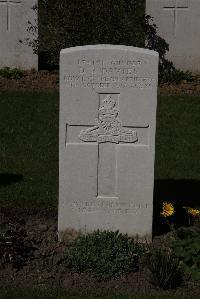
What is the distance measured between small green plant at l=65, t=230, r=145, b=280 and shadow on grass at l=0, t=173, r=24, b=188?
6.79ft

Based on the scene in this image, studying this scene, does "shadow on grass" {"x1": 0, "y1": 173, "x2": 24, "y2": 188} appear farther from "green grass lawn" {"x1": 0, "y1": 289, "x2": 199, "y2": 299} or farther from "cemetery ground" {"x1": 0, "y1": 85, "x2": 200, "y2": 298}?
"green grass lawn" {"x1": 0, "y1": 289, "x2": 199, "y2": 299}

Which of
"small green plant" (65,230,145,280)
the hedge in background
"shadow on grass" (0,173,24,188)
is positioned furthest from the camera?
the hedge in background

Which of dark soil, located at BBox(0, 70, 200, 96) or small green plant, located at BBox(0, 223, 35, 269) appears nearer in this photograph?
small green plant, located at BBox(0, 223, 35, 269)

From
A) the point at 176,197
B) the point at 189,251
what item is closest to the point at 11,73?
the point at 176,197

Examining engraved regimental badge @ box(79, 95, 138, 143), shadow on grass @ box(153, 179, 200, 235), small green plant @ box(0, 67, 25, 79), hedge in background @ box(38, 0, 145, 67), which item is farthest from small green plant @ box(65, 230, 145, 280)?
small green plant @ box(0, 67, 25, 79)

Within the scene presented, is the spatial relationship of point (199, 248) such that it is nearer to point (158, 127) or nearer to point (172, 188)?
point (172, 188)

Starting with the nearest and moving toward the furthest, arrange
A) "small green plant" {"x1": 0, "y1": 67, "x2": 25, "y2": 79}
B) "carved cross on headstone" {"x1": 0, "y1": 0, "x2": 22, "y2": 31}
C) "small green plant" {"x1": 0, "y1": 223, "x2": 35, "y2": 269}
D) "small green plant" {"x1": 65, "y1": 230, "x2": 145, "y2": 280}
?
"small green plant" {"x1": 65, "y1": 230, "x2": 145, "y2": 280}, "small green plant" {"x1": 0, "y1": 223, "x2": 35, "y2": 269}, "small green plant" {"x1": 0, "y1": 67, "x2": 25, "y2": 79}, "carved cross on headstone" {"x1": 0, "y1": 0, "x2": 22, "y2": 31}

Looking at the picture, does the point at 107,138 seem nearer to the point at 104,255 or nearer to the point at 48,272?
the point at 104,255

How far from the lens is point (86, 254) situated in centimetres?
574

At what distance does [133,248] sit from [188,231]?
0.50m

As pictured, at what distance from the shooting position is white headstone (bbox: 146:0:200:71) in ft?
42.4

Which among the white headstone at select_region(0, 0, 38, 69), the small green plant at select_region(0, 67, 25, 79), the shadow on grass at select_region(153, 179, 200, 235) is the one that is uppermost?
the white headstone at select_region(0, 0, 38, 69)

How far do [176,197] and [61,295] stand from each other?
2572mm

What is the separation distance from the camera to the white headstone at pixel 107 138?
19.4 ft
